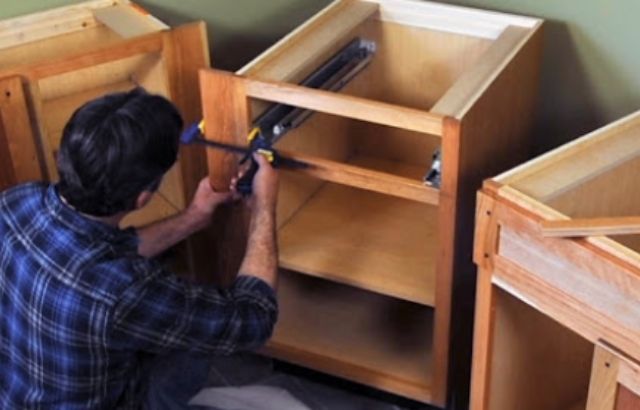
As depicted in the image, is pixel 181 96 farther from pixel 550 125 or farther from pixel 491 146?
pixel 550 125

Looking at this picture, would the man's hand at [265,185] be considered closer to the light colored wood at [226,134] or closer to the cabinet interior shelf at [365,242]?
the light colored wood at [226,134]

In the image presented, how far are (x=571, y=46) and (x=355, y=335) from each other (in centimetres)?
62

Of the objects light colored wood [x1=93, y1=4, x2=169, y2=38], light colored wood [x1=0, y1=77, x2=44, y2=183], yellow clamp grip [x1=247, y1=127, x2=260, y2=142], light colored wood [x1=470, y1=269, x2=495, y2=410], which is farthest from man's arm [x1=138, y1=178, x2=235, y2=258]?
light colored wood [x1=470, y1=269, x2=495, y2=410]

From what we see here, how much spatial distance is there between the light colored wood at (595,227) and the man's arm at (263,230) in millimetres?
410

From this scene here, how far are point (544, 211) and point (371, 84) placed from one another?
0.66 m

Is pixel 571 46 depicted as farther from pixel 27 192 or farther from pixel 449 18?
pixel 27 192

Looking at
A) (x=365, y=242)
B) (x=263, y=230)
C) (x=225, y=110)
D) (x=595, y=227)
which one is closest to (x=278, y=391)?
(x=365, y=242)

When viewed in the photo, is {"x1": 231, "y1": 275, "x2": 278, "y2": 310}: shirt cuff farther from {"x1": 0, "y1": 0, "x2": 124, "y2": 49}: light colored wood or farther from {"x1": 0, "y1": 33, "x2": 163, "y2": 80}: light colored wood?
{"x1": 0, "y1": 0, "x2": 124, "y2": 49}: light colored wood

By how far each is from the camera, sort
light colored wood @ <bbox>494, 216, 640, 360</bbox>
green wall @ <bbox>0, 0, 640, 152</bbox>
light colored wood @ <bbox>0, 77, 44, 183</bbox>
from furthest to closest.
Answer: green wall @ <bbox>0, 0, 640, 152</bbox>, light colored wood @ <bbox>0, 77, 44, 183</bbox>, light colored wood @ <bbox>494, 216, 640, 360</bbox>

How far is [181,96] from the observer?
1655 millimetres

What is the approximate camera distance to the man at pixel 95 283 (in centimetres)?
112

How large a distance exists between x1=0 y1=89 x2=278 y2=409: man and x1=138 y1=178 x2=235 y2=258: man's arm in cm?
24

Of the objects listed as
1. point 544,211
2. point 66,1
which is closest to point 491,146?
point 544,211

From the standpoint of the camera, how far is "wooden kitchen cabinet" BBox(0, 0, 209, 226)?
147 cm
